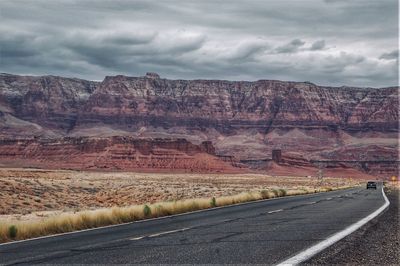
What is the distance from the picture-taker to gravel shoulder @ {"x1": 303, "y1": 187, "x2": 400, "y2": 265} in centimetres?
906

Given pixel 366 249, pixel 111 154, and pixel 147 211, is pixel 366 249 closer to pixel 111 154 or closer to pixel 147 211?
pixel 147 211

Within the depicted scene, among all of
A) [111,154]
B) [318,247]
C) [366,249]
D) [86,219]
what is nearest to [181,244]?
[318,247]

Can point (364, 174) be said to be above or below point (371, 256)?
below

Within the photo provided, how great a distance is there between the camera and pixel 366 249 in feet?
34.2

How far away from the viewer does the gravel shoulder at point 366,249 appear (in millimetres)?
9059

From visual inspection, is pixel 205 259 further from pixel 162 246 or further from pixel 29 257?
pixel 29 257

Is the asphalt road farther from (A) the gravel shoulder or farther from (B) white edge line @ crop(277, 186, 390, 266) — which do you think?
(A) the gravel shoulder

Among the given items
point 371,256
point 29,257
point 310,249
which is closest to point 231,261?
point 310,249

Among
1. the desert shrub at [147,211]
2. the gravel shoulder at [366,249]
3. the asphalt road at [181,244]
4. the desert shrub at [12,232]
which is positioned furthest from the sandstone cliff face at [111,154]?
the gravel shoulder at [366,249]

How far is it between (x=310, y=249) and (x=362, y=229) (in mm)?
4104

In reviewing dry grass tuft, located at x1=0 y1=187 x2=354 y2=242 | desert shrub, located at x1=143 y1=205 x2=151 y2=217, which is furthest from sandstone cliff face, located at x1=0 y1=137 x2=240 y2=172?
desert shrub, located at x1=143 y1=205 x2=151 y2=217

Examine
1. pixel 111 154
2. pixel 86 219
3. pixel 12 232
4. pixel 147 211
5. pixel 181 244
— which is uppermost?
pixel 181 244

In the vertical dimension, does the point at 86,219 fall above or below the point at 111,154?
above

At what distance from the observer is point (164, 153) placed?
16625cm
